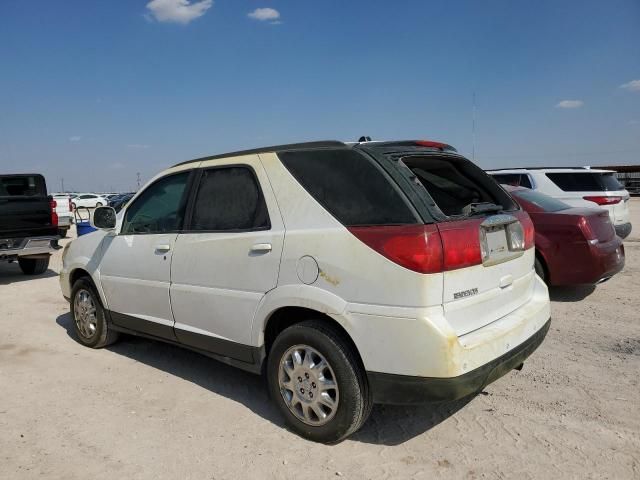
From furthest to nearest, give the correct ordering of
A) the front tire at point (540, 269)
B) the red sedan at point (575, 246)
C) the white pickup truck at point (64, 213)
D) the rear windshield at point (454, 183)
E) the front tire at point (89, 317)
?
the white pickup truck at point (64, 213) → the front tire at point (540, 269) → the red sedan at point (575, 246) → the front tire at point (89, 317) → the rear windshield at point (454, 183)

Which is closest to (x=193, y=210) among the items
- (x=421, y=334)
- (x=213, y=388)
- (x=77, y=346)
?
(x=213, y=388)

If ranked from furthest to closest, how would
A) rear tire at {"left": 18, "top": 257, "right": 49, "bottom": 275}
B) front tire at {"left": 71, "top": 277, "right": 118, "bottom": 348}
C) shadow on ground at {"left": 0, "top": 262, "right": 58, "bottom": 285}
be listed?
rear tire at {"left": 18, "top": 257, "right": 49, "bottom": 275} < shadow on ground at {"left": 0, "top": 262, "right": 58, "bottom": 285} < front tire at {"left": 71, "top": 277, "right": 118, "bottom": 348}

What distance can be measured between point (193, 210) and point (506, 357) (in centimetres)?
248

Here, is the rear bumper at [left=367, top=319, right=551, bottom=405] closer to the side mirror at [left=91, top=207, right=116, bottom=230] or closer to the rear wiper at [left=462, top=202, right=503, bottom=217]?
the rear wiper at [left=462, top=202, right=503, bottom=217]

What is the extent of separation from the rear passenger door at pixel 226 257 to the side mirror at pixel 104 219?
1138mm

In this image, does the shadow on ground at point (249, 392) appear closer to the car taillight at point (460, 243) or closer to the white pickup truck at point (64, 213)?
the car taillight at point (460, 243)

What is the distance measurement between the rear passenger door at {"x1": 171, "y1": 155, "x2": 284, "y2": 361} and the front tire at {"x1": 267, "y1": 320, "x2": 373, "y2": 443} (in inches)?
13.2

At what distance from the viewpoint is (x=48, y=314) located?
22.0 ft

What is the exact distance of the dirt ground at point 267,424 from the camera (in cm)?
287

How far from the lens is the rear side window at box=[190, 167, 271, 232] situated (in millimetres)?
3438

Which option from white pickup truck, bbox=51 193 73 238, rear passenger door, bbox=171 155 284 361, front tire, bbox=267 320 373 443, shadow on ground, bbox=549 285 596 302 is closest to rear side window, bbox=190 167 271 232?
rear passenger door, bbox=171 155 284 361

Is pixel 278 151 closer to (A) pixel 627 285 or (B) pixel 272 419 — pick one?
(B) pixel 272 419

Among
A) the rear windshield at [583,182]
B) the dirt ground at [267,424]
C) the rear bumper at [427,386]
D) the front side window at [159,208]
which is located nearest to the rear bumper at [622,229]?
the rear windshield at [583,182]

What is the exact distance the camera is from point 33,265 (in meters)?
10.0
